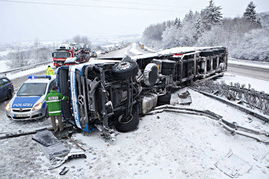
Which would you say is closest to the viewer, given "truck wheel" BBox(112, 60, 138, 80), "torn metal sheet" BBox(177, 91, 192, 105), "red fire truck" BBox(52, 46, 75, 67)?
"truck wheel" BBox(112, 60, 138, 80)

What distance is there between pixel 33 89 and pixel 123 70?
4.73 meters

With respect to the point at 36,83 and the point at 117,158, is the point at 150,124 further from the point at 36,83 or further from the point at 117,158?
the point at 36,83

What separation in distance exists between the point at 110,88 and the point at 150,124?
6.68 ft

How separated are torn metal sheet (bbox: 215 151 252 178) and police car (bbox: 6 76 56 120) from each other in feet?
21.4

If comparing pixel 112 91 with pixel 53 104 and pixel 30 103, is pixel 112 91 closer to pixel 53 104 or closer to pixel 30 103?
pixel 53 104

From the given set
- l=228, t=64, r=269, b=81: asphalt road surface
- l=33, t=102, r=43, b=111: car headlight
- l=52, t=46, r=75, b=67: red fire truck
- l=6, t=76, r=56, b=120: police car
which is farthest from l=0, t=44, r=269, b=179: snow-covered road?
l=52, t=46, r=75, b=67: red fire truck

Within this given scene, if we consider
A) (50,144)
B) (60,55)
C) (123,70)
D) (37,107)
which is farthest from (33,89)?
(60,55)

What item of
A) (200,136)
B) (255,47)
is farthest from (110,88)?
(255,47)

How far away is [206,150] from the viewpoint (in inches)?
212

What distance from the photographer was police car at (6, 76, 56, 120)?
7.25 metres

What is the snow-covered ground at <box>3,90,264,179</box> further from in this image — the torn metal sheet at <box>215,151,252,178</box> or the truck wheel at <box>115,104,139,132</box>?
the truck wheel at <box>115,104,139,132</box>

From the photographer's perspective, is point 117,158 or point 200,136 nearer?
point 117,158

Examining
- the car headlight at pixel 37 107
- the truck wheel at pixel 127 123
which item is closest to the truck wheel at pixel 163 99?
the truck wheel at pixel 127 123

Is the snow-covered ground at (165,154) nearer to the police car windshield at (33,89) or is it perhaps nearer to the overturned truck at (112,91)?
the overturned truck at (112,91)
